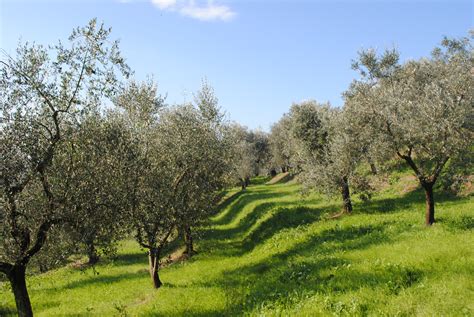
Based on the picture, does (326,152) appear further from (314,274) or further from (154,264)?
(154,264)

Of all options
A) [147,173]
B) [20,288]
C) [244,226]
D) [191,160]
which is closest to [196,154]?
[191,160]

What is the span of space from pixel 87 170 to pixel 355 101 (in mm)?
14900

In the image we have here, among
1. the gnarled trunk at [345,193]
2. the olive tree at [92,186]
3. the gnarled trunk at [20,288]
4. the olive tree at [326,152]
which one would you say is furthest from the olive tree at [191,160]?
the gnarled trunk at [345,193]

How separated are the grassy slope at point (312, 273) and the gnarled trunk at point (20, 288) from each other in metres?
3.73

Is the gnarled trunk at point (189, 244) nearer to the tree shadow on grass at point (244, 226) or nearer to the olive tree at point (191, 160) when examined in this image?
the olive tree at point (191, 160)

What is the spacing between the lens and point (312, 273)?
1684 centimetres

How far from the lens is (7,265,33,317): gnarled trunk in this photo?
14836 millimetres

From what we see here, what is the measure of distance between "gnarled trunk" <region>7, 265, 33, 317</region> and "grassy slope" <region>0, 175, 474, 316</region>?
12.2 ft

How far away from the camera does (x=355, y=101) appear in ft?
70.3

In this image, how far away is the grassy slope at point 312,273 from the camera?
500 inches

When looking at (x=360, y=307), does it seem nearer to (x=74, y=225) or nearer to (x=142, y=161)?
(x=74, y=225)

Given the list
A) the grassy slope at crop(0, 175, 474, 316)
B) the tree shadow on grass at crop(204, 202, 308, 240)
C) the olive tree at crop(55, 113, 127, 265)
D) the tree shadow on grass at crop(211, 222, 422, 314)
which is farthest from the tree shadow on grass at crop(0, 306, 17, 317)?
the tree shadow on grass at crop(204, 202, 308, 240)

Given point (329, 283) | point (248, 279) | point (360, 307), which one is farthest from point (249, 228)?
point (360, 307)

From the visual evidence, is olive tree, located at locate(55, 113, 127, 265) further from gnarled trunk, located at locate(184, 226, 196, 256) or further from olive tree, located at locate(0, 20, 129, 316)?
gnarled trunk, located at locate(184, 226, 196, 256)
